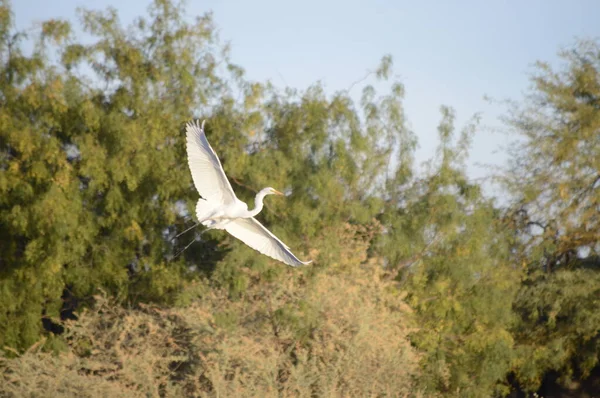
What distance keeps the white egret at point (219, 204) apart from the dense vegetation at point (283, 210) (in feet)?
13.6

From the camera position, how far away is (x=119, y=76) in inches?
709

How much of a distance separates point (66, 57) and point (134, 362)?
313 inches

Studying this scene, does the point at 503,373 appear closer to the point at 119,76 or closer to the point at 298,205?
the point at 298,205

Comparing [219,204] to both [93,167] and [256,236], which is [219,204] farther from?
[93,167]

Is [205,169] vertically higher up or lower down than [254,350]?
higher up

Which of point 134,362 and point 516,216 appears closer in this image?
point 134,362

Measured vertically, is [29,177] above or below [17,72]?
below

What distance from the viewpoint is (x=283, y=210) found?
17.1 m

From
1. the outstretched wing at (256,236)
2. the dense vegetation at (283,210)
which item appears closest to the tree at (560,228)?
the dense vegetation at (283,210)

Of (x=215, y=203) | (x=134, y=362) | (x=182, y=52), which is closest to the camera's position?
(x=215, y=203)

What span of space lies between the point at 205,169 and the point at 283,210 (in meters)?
6.62

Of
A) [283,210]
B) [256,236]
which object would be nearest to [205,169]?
[256,236]

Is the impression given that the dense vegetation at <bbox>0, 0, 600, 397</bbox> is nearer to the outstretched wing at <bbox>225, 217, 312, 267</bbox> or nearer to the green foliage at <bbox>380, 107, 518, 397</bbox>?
the green foliage at <bbox>380, 107, 518, 397</bbox>

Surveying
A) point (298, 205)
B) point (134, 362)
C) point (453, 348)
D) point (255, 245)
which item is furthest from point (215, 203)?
point (453, 348)
